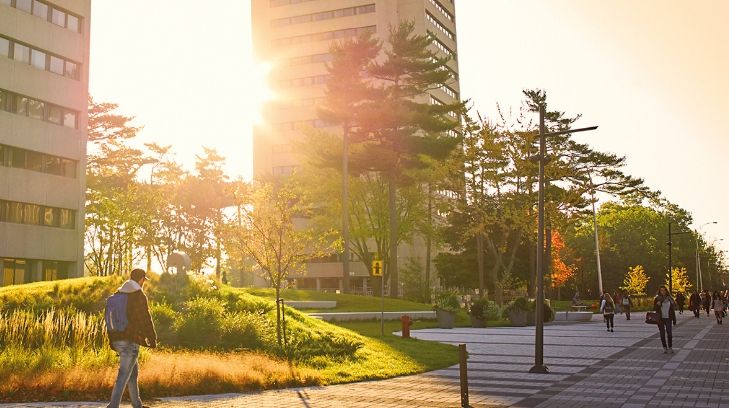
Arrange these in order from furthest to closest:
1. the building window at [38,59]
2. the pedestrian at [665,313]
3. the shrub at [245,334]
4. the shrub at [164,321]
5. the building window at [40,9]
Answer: the building window at [40,9] → the building window at [38,59] → the pedestrian at [665,313] → the shrub at [245,334] → the shrub at [164,321]

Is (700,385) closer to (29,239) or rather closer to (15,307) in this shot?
(15,307)

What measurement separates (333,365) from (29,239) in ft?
107

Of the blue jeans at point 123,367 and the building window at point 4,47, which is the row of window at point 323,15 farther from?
the blue jeans at point 123,367

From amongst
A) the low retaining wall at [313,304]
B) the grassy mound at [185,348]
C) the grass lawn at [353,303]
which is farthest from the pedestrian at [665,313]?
the low retaining wall at [313,304]

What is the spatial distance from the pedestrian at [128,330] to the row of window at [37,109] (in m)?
Answer: 36.8

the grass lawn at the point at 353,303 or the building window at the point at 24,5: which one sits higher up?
the building window at the point at 24,5

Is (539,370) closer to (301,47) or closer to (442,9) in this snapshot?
(301,47)

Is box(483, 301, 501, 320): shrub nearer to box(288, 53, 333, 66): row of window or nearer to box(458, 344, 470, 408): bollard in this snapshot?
box(458, 344, 470, 408): bollard

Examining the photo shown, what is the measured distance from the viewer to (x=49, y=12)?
4484cm

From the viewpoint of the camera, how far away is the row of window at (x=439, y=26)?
91.8m

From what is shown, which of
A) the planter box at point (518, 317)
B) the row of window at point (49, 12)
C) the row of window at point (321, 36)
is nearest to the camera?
the planter box at point (518, 317)

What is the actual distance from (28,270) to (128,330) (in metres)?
37.4

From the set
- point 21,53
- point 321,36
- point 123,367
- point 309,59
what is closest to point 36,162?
point 21,53

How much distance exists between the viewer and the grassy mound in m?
12.5
